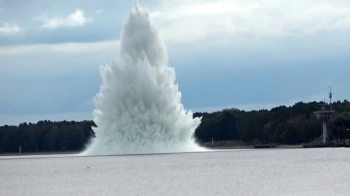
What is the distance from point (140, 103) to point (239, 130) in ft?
261

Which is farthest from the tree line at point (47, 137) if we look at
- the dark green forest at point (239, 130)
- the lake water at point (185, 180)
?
the lake water at point (185, 180)

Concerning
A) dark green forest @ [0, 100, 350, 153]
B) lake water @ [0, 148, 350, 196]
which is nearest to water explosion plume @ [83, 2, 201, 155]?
lake water @ [0, 148, 350, 196]

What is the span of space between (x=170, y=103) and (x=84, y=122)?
7853cm

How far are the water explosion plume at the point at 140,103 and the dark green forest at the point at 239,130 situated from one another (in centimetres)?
5037

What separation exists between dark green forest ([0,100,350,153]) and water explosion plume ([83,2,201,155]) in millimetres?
50365

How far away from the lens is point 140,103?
304 feet

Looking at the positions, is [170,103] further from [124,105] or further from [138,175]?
[138,175]

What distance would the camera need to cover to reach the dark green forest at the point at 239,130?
155625 millimetres

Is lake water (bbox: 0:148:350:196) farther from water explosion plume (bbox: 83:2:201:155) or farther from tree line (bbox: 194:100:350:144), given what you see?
tree line (bbox: 194:100:350:144)

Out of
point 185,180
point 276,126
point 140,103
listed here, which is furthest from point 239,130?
point 185,180

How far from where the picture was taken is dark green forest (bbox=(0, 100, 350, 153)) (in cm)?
15562

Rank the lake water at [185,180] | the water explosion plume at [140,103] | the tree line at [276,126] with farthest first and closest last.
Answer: the tree line at [276,126] → the water explosion plume at [140,103] → the lake water at [185,180]

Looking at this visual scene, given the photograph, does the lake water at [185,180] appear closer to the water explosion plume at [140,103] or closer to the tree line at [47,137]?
the water explosion plume at [140,103]

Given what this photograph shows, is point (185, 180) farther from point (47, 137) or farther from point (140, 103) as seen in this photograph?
point (47, 137)
